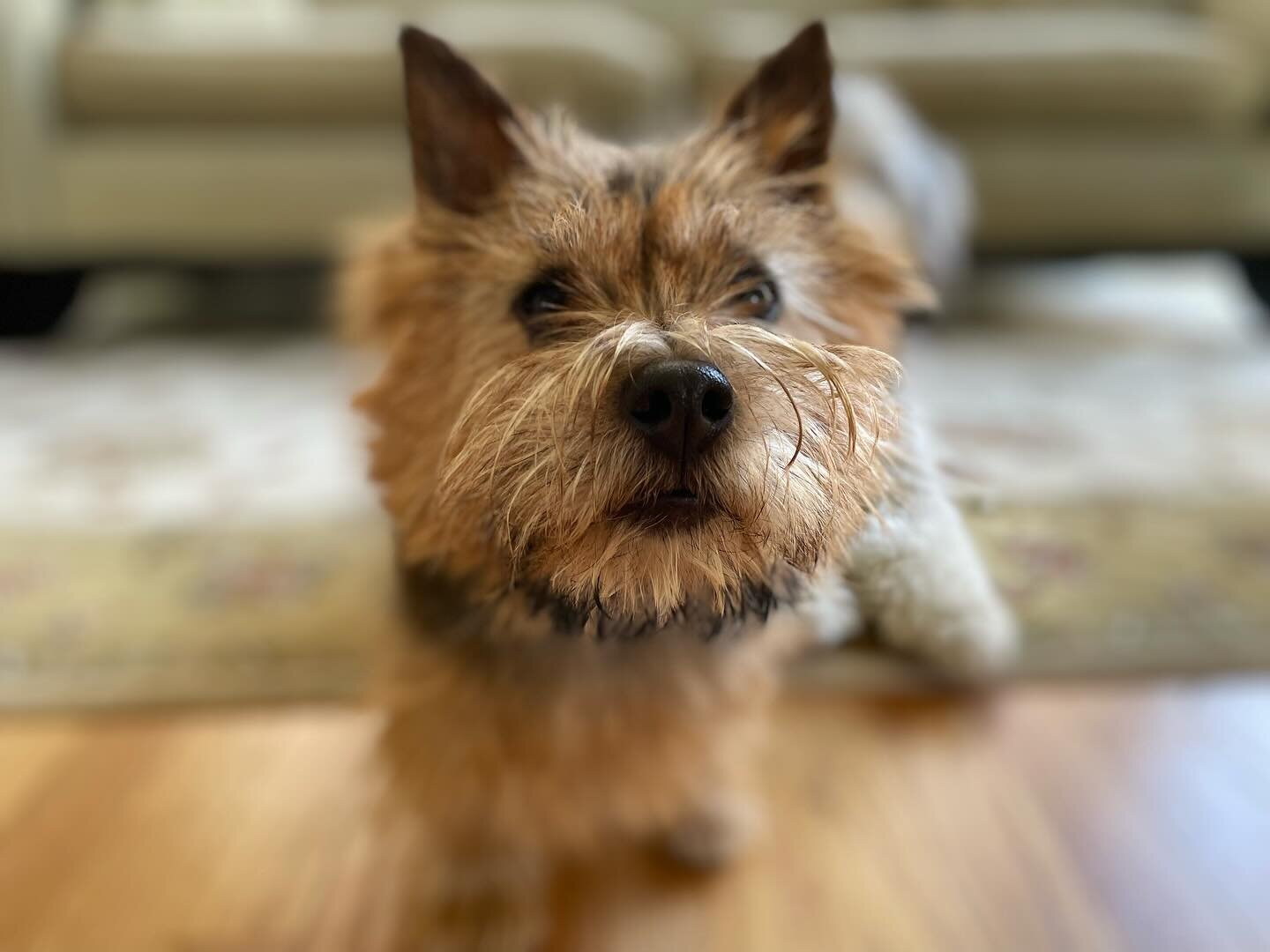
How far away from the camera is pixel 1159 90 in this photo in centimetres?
288

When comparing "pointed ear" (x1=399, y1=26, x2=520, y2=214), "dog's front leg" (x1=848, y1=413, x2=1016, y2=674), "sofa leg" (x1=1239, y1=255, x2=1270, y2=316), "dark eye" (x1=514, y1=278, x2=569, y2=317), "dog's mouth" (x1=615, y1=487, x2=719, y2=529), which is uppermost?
"pointed ear" (x1=399, y1=26, x2=520, y2=214)

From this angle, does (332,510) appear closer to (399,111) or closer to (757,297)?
(757,297)

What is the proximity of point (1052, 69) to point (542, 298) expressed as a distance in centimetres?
265

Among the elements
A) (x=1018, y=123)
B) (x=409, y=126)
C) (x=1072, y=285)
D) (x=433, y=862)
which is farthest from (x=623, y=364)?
(x=1072, y=285)

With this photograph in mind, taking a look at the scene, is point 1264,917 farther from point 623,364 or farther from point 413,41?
point 413,41

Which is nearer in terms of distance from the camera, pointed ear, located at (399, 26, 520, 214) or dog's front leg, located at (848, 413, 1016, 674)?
dog's front leg, located at (848, 413, 1016, 674)

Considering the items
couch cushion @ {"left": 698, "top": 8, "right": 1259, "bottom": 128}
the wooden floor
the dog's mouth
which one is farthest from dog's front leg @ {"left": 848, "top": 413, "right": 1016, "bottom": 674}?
couch cushion @ {"left": 698, "top": 8, "right": 1259, "bottom": 128}

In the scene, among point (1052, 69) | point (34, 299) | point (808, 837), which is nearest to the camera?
point (808, 837)

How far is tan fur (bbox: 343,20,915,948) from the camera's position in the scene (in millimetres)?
774

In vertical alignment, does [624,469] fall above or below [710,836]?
above

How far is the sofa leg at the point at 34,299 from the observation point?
331 centimetres

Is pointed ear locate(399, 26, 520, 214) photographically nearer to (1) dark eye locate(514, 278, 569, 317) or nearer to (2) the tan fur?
(2) the tan fur

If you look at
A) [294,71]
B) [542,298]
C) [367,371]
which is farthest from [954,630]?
[294,71]

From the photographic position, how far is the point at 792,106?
1.04 m
